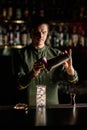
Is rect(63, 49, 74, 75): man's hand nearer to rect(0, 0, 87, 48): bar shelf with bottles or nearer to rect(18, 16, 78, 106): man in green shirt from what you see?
rect(18, 16, 78, 106): man in green shirt

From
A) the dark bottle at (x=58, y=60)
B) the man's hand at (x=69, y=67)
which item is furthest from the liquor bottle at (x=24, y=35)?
the dark bottle at (x=58, y=60)

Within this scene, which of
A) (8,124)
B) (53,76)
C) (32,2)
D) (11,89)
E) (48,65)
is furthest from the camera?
(32,2)

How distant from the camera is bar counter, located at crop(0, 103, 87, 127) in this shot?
2.08 metres

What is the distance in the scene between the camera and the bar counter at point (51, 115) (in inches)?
81.8

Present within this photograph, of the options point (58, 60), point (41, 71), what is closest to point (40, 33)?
point (41, 71)

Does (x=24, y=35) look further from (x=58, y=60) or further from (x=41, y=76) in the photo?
(x=58, y=60)

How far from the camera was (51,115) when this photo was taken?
2.34 meters

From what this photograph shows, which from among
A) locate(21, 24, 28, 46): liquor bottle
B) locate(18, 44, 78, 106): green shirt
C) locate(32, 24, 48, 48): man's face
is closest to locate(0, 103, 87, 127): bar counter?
locate(18, 44, 78, 106): green shirt

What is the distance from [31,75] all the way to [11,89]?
194 cm

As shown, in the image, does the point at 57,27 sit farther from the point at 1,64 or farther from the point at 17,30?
the point at 1,64

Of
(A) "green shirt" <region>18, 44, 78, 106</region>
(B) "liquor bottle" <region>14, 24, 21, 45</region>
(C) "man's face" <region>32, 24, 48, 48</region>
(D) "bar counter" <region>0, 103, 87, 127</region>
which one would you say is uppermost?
(B) "liquor bottle" <region>14, 24, 21, 45</region>

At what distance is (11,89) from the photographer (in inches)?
178

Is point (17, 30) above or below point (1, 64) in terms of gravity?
above

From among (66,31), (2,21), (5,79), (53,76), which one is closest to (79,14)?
(66,31)
